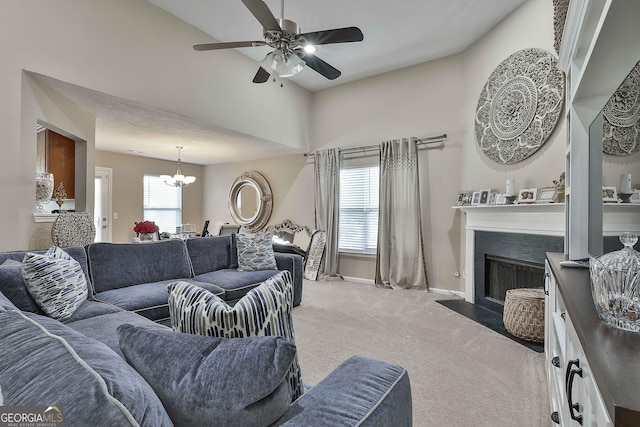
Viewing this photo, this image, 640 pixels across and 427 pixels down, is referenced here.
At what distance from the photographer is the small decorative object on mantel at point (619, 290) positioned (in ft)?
2.88

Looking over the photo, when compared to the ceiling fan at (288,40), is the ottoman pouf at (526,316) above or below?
below

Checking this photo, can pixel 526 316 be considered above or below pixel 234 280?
below

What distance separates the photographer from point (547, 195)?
3.10 metres

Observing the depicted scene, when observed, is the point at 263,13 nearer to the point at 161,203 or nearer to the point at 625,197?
the point at 625,197

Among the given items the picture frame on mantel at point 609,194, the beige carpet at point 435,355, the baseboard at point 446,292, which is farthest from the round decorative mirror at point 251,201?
the picture frame on mantel at point 609,194

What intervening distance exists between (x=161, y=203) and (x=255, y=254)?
4301 mm

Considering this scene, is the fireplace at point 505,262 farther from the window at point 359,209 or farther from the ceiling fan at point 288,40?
the ceiling fan at point 288,40

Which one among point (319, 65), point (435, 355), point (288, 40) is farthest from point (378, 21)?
point (435, 355)

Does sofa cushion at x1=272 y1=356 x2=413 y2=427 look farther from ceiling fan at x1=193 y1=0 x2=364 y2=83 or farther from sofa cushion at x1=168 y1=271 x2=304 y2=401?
ceiling fan at x1=193 y1=0 x2=364 y2=83

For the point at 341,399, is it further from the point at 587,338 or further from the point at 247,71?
the point at 247,71

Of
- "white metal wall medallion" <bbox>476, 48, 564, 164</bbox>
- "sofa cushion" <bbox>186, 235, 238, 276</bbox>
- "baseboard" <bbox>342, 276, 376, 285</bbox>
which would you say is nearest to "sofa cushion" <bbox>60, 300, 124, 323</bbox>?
"sofa cushion" <bbox>186, 235, 238, 276</bbox>

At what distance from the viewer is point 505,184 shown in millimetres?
3637

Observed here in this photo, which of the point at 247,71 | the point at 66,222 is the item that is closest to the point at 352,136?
the point at 247,71

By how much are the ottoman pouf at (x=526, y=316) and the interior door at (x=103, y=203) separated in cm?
647
